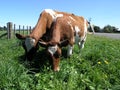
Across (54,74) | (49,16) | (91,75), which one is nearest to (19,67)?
(54,74)

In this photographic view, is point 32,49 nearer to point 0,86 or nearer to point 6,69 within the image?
point 6,69

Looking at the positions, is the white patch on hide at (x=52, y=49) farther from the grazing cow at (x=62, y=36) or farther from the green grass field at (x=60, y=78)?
the green grass field at (x=60, y=78)

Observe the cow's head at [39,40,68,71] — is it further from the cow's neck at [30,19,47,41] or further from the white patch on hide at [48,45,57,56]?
the cow's neck at [30,19,47,41]

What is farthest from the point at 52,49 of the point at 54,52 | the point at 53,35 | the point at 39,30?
the point at 39,30

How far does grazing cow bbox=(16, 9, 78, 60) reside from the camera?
872 centimetres

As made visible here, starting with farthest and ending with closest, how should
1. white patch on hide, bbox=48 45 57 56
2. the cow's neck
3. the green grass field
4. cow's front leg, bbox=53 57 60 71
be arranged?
the cow's neck
white patch on hide, bbox=48 45 57 56
cow's front leg, bbox=53 57 60 71
the green grass field

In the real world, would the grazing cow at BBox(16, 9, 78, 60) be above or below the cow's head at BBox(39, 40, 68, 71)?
above

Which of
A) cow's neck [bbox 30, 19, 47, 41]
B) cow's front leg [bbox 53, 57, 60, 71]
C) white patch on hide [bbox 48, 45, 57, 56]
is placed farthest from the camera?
cow's neck [bbox 30, 19, 47, 41]

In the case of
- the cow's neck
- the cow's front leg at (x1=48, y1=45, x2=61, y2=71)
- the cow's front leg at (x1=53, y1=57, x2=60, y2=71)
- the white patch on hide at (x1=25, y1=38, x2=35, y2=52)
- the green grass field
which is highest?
the cow's neck

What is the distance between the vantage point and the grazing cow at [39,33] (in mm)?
8719

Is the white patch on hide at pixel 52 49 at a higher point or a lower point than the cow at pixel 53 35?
lower

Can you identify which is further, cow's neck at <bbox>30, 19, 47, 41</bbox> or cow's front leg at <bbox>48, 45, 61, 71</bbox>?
cow's neck at <bbox>30, 19, 47, 41</bbox>

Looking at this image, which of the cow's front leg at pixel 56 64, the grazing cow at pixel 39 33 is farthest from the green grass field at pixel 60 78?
the grazing cow at pixel 39 33

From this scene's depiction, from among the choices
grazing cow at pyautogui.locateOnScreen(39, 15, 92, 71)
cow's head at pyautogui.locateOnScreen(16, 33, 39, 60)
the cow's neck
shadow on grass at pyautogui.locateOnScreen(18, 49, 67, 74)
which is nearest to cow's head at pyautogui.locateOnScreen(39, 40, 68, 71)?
grazing cow at pyautogui.locateOnScreen(39, 15, 92, 71)
